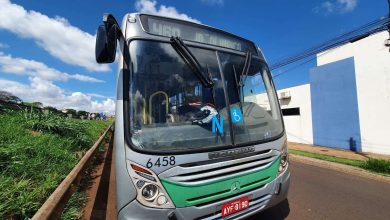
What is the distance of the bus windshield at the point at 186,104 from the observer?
2744mm

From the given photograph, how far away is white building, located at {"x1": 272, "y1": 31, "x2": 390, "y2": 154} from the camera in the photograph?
1395cm

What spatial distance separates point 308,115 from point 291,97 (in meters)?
2.27

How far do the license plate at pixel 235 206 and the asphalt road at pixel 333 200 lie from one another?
3.03 feet

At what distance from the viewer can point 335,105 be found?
1681cm

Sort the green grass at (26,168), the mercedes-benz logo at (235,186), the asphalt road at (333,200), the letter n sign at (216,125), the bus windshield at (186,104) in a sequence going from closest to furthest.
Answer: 1. the bus windshield at (186,104)
2. the mercedes-benz logo at (235,186)
3. the letter n sign at (216,125)
4. the green grass at (26,168)
5. the asphalt road at (333,200)

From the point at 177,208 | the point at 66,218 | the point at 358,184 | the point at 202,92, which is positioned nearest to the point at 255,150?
the point at 202,92

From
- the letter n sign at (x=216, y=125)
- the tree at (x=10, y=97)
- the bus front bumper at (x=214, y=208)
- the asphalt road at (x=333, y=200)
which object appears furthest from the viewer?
the tree at (x=10, y=97)

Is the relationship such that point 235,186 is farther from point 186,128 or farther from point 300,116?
point 300,116

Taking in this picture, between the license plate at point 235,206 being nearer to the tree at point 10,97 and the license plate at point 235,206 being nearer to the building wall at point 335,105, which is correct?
the tree at point 10,97

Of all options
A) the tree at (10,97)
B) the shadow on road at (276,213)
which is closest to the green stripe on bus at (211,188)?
the shadow on road at (276,213)

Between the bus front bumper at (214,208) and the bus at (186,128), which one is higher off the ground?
the bus at (186,128)

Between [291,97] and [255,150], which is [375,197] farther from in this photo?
[291,97]

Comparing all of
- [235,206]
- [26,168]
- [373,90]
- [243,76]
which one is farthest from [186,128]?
[373,90]

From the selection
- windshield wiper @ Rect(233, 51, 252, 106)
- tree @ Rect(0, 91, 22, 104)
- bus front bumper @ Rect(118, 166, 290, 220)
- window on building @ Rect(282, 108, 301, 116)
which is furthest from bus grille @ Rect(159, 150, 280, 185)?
window on building @ Rect(282, 108, 301, 116)
